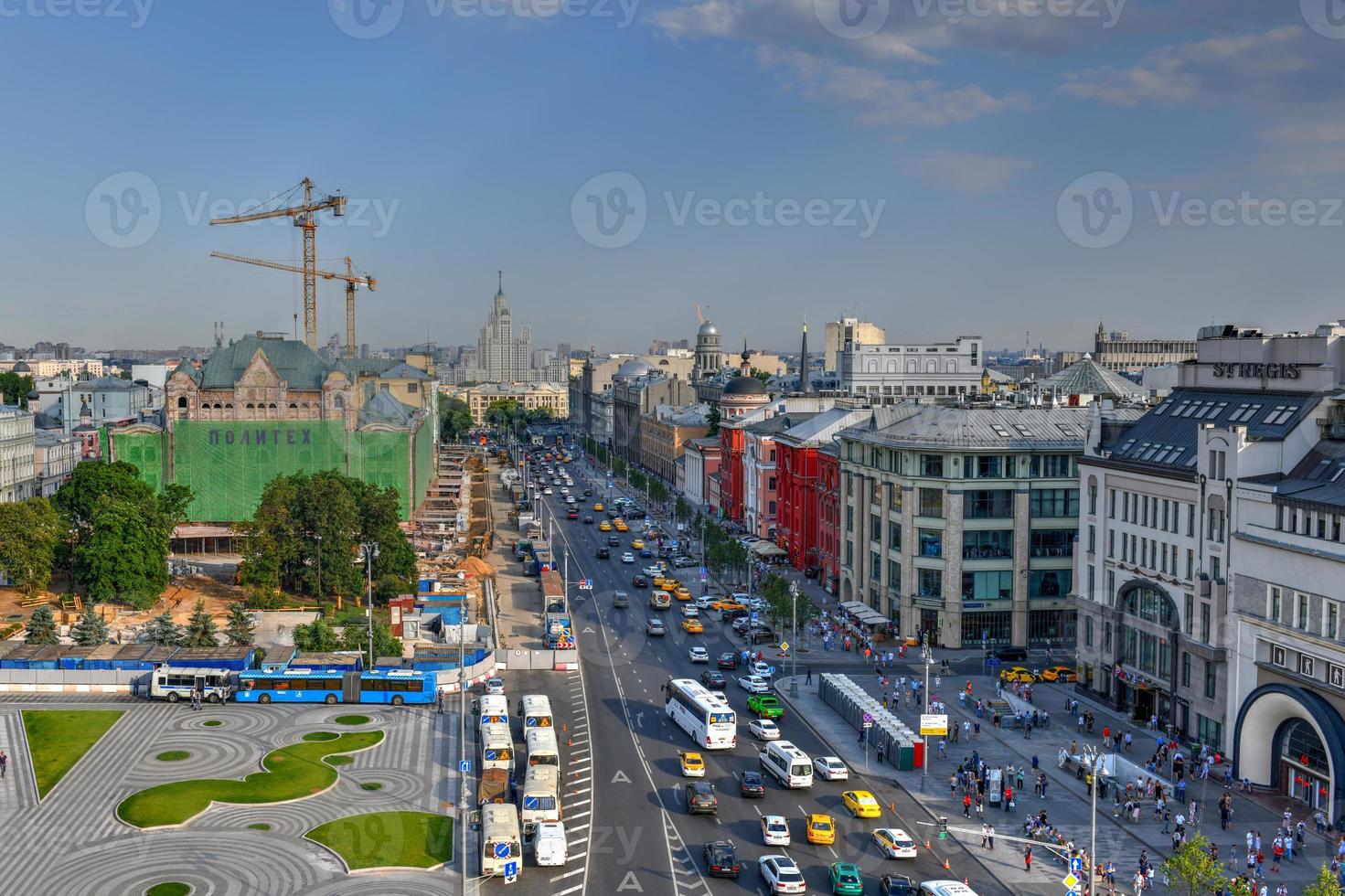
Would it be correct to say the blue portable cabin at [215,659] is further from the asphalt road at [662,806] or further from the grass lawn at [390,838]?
the grass lawn at [390,838]

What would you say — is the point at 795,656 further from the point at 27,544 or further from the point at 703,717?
the point at 27,544

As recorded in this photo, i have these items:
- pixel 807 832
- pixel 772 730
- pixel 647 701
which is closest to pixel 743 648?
pixel 647 701

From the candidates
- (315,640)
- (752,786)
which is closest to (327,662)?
(315,640)

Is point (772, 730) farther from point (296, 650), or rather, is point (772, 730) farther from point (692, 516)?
point (692, 516)

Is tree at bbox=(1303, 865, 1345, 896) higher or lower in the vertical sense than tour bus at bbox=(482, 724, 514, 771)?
higher

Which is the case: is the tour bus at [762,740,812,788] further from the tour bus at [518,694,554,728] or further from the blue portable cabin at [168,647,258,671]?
the blue portable cabin at [168,647,258,671]

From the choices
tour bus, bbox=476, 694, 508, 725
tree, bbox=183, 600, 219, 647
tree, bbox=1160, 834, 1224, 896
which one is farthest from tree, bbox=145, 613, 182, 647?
tree, bbox=1160, 834, 1224, 896
